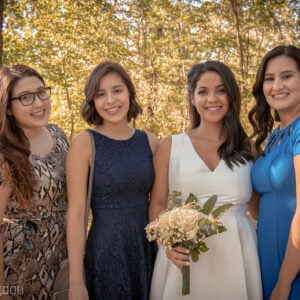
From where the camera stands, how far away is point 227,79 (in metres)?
3.16

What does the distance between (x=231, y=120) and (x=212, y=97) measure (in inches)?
12.2

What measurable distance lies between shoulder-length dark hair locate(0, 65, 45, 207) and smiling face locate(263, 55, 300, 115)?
224 centimetres

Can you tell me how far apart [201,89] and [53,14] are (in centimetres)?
892

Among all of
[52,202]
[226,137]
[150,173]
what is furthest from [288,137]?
[52,202]

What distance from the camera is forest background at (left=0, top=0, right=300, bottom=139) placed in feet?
34.5

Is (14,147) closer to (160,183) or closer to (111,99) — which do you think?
(111,99)

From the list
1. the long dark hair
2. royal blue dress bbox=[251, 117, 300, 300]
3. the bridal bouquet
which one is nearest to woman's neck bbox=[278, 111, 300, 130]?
royal blue dress bbox=[251, 117, 300, 300]

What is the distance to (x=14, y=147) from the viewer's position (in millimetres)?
2906

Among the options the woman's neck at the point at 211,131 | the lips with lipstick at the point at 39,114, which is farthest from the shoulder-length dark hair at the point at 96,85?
the woman's neck at the point at 211,131

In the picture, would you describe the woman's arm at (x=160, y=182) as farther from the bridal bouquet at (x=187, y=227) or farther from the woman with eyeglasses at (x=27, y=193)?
the woman with eyeglasses at (x=27, y=193)

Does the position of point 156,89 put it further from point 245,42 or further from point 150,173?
point 150,173

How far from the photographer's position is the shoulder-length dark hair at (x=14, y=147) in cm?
280

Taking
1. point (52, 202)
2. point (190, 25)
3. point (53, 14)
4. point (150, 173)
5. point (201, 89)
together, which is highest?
point (190, 25)

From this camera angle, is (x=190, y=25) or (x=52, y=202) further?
(x=190, y=25)
